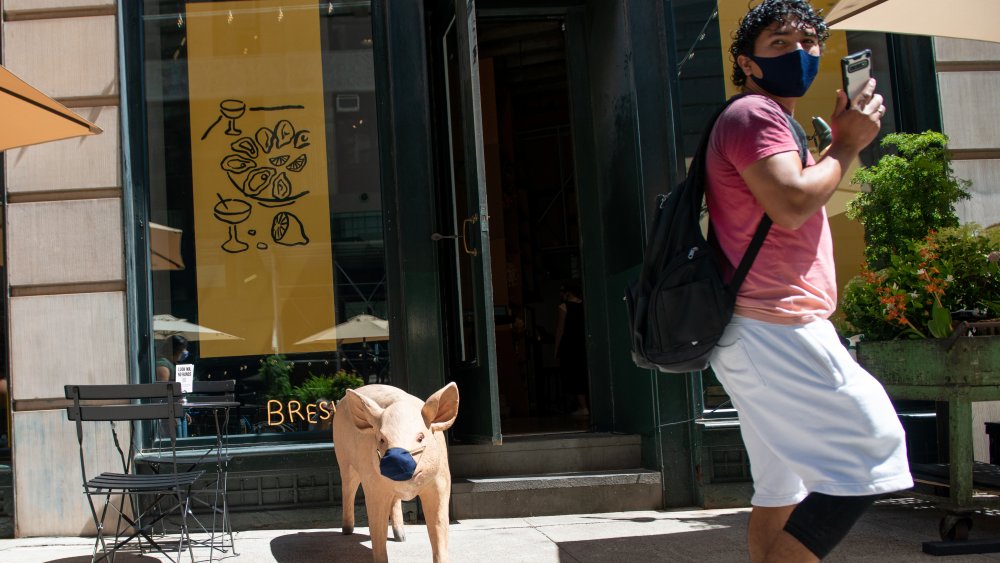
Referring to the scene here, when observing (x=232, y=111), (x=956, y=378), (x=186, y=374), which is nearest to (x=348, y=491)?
(x=186, y=374)

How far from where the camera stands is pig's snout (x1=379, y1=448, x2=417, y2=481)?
3965mm

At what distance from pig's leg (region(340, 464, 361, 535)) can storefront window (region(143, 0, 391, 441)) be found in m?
0.97

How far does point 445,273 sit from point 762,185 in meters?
5.30

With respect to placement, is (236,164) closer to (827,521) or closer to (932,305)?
(932,305)

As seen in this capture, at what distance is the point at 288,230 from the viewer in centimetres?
738

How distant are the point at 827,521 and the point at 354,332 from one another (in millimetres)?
5138

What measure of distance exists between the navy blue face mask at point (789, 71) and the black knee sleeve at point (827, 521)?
127cm

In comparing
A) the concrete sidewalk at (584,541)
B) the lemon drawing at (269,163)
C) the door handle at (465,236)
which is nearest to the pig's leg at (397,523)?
the concrete sidewalk at (584,541)

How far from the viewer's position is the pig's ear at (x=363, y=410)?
4340 millimetres

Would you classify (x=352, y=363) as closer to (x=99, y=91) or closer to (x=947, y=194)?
(x=99, y=91)

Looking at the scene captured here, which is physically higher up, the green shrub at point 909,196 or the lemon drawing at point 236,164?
the lemon drawing at point 236,164

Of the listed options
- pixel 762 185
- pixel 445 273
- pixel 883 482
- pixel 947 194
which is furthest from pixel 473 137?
pixel 883 482

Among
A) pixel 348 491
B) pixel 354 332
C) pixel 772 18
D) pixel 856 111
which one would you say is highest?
pixel 772 18

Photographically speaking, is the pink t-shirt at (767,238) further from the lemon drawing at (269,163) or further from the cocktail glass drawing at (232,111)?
the cocktail glass drawing at (232,111)
